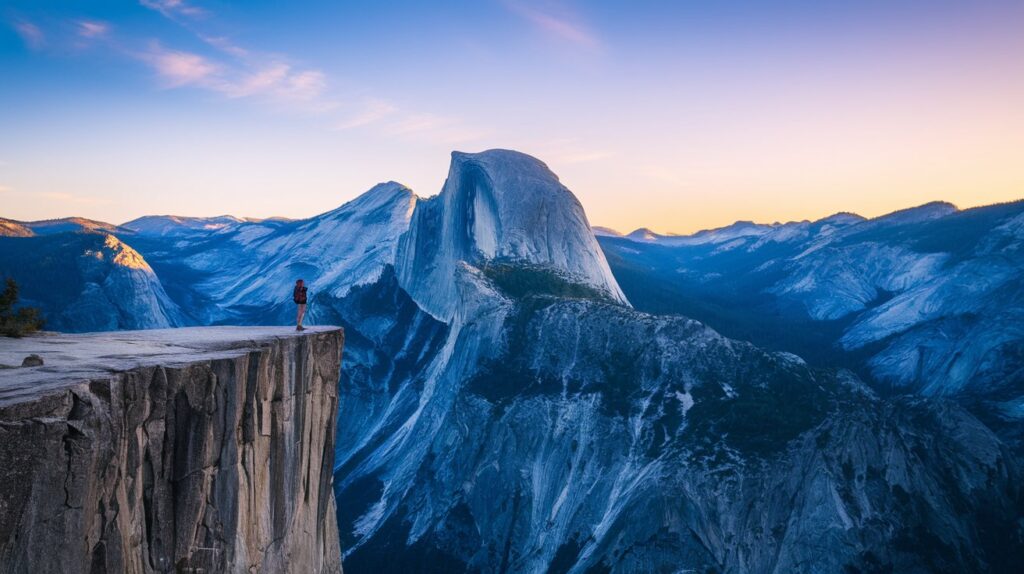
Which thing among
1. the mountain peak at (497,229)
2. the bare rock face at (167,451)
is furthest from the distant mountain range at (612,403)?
the bare rock face at (167,451)

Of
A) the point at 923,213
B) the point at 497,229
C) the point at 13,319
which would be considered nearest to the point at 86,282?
the point at 497,229

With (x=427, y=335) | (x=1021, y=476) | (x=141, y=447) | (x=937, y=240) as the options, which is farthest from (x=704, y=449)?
(x=937, y=240)

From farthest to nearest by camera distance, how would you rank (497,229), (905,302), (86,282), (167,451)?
1. (86,282)
2. (905,302)
3. (497,229)
4. (167,451)

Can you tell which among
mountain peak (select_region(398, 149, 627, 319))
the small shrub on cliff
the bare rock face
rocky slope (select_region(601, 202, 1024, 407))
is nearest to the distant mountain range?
mountain peak (select_region(398, 149, 627, 319))

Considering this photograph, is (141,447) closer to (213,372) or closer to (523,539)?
(213,372)

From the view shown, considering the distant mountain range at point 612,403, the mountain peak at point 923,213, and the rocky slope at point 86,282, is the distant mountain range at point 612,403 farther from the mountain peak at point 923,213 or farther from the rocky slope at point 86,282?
the mountain peak at point 923,213

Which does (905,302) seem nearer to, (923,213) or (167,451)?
(923,213)

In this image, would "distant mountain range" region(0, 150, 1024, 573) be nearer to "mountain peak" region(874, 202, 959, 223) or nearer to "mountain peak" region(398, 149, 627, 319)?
"mountain peak" region(398, 149, 627, 319)
